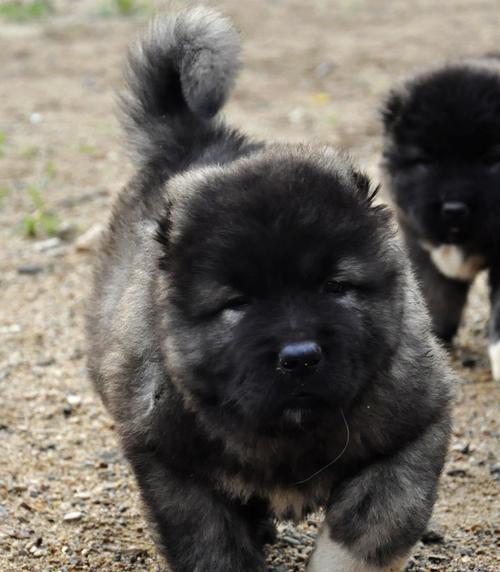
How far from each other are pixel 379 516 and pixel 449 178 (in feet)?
8.72

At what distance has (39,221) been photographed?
23.2 feet

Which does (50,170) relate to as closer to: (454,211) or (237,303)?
(454,211)

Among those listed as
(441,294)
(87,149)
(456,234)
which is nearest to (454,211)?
(456,234)

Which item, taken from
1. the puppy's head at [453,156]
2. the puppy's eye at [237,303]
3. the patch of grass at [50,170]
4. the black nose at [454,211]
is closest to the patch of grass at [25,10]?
the patch of grass at [50,170]

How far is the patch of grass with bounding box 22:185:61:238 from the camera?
22.9ft

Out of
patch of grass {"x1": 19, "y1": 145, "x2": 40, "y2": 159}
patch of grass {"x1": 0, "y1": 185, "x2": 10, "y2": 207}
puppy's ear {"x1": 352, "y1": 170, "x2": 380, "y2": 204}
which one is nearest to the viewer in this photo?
puppy's ear {"x1": 352, "y1": 170, "x2": 380, "y2": 204}

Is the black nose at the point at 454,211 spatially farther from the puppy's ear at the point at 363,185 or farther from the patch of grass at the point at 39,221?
the patch of grass at the point at 39,221

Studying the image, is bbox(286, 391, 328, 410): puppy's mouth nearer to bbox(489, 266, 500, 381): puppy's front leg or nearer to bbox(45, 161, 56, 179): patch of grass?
bbox(489, 266, 500, 381): puppy's front leg

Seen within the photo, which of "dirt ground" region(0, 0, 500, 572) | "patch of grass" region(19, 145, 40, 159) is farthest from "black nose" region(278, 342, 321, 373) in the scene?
"patch of grass" region(19, 145, 40, 159)

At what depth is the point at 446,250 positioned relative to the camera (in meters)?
5.68

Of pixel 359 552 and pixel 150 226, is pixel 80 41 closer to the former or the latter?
pixel 150 226

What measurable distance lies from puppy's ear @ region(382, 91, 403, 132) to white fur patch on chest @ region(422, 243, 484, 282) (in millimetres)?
631

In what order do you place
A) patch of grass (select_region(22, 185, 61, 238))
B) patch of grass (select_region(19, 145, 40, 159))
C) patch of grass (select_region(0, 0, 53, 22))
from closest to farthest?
patch of grass (select_region(22, 185, 61, 238)), patch of grass (select_region(19, 145, 40, 159)), patch of grass (select_region(0, 0, 53, 22))

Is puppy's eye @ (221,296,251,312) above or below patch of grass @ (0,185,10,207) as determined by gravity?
above
